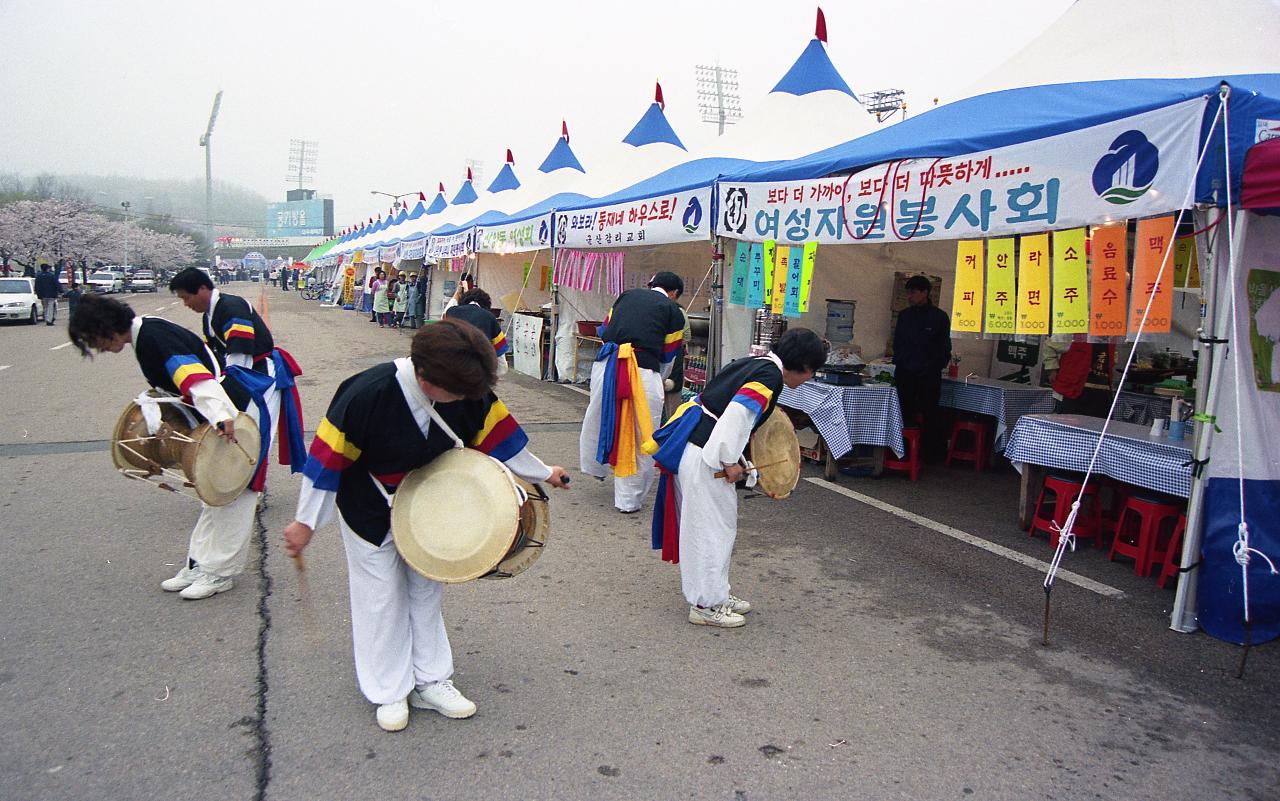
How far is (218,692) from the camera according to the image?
3.20m

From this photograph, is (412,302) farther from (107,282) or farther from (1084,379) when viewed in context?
(107,282)

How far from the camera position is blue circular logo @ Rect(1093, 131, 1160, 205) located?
4094 millimetres

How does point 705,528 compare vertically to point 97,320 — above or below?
below

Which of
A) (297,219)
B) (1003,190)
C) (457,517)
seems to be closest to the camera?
(457,517)

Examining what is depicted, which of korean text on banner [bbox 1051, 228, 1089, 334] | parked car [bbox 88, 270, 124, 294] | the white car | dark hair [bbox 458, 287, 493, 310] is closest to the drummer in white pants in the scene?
dark hair [bbox 458, 287, 493, 310]

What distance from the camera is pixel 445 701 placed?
3061mm

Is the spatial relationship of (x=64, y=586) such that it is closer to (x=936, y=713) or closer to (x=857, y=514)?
(x=936, y=713)

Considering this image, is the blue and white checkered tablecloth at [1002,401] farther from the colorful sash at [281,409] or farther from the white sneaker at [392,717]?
the white sneaker at [392,717]

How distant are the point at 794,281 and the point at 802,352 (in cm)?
328

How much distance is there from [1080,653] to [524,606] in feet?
8.85

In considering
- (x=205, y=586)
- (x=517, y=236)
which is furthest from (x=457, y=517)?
(x=517, y=236)

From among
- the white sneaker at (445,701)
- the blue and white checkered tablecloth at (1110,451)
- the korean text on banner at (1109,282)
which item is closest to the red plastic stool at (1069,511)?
the blue and white checkered tablecloth at (1110,451)

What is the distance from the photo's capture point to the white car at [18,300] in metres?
23.1

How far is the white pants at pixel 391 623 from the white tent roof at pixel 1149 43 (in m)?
5.68
